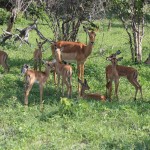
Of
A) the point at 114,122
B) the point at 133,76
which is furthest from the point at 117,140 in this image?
the point at 133,76

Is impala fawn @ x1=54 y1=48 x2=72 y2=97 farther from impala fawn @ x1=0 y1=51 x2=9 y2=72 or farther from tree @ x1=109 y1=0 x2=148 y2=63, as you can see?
tree @ x1=109 y1=0 x2=148 y2=63

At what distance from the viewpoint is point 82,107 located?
761cm

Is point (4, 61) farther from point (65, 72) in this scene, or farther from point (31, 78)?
point (31, 78)

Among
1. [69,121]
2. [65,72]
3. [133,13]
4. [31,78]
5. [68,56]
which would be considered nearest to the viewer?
[69,121]

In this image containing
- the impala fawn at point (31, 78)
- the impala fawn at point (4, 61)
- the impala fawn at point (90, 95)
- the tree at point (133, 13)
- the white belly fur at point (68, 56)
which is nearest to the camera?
the impala fawn at point (31, 78)

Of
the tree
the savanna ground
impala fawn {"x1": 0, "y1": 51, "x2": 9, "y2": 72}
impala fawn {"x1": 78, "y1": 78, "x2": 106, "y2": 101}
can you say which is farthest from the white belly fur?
the tree

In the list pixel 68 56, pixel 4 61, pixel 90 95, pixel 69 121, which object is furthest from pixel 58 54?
pixel 69 121

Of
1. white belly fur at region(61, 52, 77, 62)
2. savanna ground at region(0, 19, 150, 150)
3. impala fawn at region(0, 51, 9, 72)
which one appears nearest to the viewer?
savanna ground at region(0, 19, 150, 150)

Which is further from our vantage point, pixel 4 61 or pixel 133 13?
pixel 133 13

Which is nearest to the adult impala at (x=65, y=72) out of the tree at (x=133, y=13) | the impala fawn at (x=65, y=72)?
the impala fawn at (x=65, y=72)

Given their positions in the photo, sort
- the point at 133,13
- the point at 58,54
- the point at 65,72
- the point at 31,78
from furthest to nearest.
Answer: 1. the point at 133,13
2. the point at 58,54
3. the point at 65,72
4. the point at 31,78

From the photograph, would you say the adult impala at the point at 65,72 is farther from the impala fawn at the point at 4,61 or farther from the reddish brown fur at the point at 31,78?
the impala fawn at the point at 4,61

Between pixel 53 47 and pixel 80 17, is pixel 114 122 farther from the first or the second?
pixel 80 17

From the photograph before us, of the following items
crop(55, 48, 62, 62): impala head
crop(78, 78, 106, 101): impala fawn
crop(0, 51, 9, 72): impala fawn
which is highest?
crop(55, 48, 62, 62): impala head
